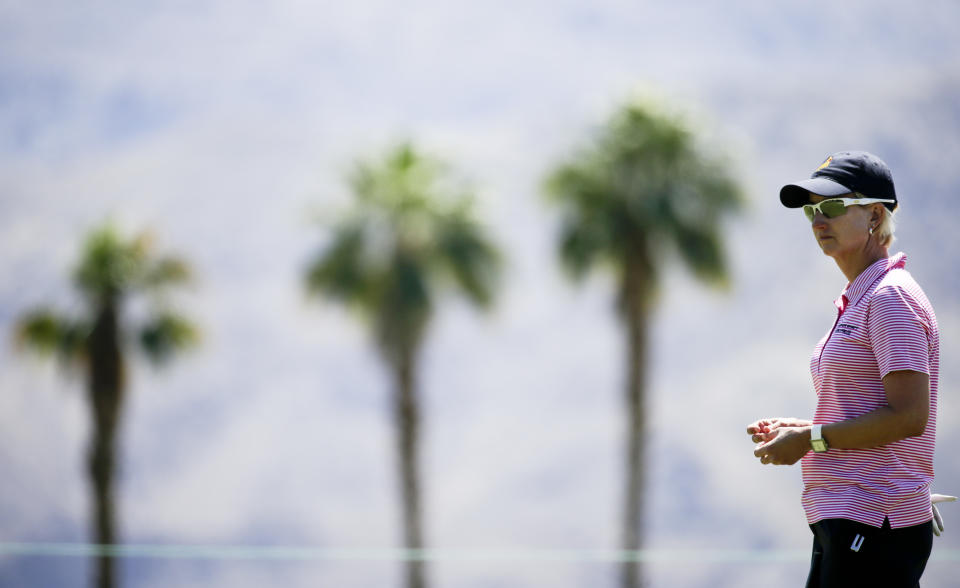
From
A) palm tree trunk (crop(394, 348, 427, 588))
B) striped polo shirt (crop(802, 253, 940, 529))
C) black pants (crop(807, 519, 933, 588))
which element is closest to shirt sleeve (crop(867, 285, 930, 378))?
striped polo shirt (crop(802, 253, 940, 529))

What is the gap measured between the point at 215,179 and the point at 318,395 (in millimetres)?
9437

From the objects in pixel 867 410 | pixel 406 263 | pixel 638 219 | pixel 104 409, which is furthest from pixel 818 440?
pixel 104 409

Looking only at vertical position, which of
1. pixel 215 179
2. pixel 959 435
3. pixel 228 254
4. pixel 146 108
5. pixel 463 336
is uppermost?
pixel 146 108

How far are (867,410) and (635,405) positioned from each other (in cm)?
1032

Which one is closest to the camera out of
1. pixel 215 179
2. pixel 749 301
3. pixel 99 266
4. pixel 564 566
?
pixel 99 266

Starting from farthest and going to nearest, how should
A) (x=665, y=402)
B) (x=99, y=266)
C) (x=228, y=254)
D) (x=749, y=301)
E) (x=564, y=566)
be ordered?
(x=228, y=254)
(x=749, y=301)
(x=665, y=402)
(x=564, y=566)
(x=99, y=266)

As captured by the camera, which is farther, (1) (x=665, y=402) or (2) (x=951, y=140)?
(2) (x=951, y=140)

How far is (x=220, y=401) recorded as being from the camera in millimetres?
27984

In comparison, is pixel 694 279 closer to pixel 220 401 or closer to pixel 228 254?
pixel 220 401

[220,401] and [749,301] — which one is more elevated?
[749,301]

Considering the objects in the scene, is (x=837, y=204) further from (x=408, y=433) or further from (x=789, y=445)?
(x=408, y=433)

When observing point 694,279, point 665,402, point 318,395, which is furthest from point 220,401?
point 694,279

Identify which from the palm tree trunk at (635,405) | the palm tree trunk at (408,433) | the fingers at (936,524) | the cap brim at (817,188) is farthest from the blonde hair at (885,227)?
the palm tree trunk at (635,405)

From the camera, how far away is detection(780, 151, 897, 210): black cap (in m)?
2.06
